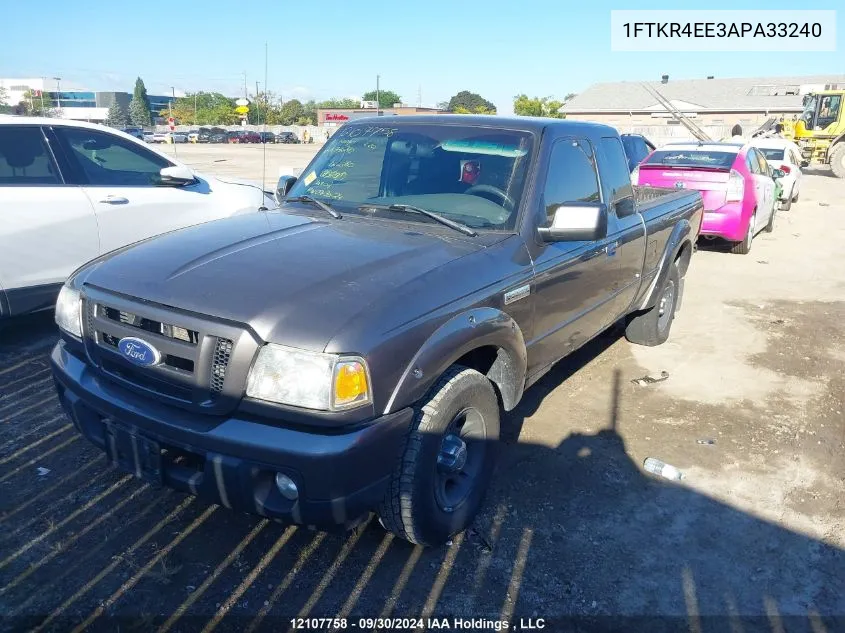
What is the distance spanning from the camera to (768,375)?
5.35 meters

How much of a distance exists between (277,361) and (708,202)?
902cm

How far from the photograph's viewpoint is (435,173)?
12.1 feet

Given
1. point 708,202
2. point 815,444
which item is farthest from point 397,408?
point 708,202

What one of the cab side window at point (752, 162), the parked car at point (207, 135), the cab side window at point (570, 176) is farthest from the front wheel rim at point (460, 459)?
the parked car at point (207, 135)

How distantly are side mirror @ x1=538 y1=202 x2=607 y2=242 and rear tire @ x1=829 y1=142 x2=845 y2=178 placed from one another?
2821 centimetres

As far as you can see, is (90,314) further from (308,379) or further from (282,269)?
(308,379)

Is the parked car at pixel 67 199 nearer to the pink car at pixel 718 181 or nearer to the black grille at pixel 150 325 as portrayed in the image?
the black grille at pixel 150 325

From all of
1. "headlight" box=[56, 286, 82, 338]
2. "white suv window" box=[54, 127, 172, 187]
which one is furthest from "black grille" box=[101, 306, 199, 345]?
"white suv window" box=[54, 127, 172, 187]

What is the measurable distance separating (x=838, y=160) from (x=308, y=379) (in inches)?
1184

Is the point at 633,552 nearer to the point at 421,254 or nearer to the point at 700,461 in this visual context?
the point at 700,461

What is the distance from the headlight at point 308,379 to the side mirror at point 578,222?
4.99 ft

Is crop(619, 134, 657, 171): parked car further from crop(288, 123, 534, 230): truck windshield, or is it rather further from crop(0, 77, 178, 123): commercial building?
crop(0, 77, 178, 123): commercial building

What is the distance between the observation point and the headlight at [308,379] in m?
2.29

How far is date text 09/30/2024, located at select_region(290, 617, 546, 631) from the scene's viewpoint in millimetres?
2568
